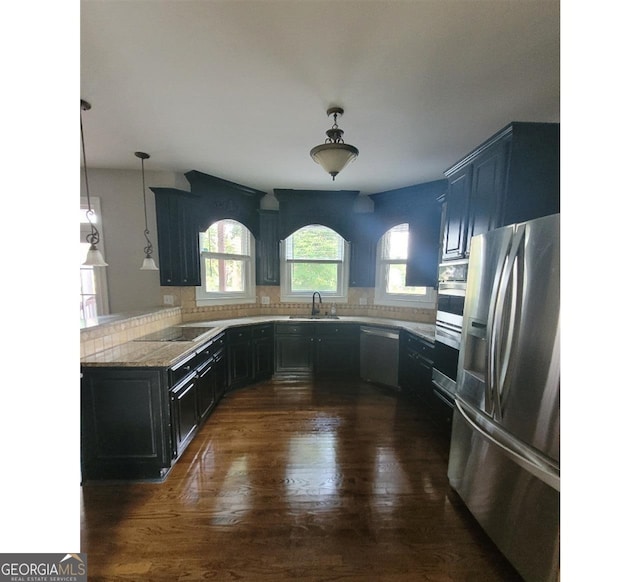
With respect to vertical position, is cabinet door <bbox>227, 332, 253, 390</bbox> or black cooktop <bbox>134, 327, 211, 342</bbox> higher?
black cooktop <bbox>134, 327, 211, 342</bbox>

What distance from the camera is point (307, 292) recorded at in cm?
432

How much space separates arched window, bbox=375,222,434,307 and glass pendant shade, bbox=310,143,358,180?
2.24 metres

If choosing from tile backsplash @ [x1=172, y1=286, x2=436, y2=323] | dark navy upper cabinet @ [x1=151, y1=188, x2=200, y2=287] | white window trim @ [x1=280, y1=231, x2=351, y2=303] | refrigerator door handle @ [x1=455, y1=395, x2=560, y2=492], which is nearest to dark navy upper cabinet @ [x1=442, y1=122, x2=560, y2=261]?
refrigerator door handle @ [x1=455, y1=395, x2=560, y2=492]

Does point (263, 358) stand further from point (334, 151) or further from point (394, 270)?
point (334, 151)

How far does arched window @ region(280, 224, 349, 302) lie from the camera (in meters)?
4.25

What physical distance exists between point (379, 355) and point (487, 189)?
2.34m

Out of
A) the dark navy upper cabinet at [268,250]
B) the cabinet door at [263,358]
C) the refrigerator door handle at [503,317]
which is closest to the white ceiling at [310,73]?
the refrigerator door handle at [503,317]

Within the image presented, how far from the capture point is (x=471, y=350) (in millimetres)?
A: 1742

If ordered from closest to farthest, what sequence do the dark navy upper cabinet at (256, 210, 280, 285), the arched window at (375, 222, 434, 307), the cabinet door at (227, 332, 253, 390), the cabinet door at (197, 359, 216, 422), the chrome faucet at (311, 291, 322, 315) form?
the cabinet door at (197, 359, 216, 422) → the cabinet door at (227, 332, 253, 390) → the arched window at (375, 222, 434, 307) → the dark navy upper cabinet at (256, 210, 280, 285) → the chrome faucet at (311, 291, 322, 315)

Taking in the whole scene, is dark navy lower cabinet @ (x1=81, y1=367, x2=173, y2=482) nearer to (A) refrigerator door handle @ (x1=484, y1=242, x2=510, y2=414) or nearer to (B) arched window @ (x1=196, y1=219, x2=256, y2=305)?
Answer: (B) arched window @ (x1=196, y1=219, x2=256, y2=305)

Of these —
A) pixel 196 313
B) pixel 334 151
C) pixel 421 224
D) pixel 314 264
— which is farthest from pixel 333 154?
pixel 196 313
